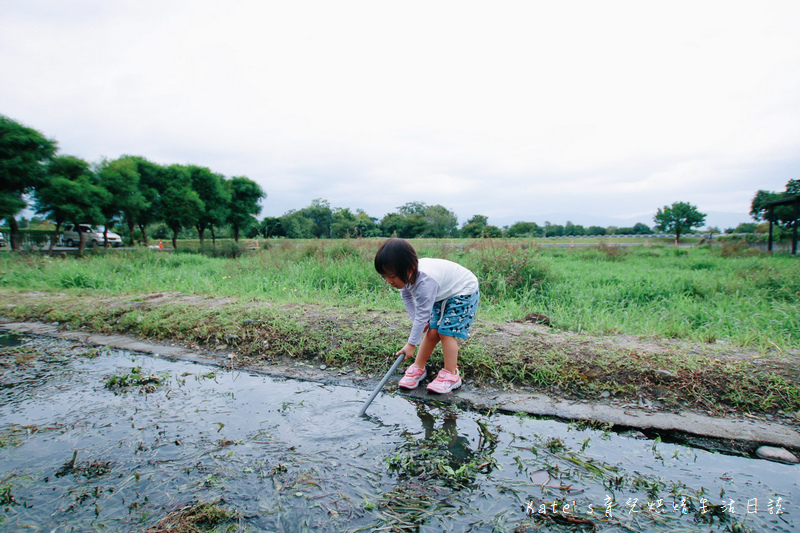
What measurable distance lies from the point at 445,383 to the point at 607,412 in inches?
44.0

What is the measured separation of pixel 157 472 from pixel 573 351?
306 centimetres

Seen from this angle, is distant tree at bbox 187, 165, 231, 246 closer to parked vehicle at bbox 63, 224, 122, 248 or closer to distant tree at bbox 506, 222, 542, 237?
parked vehicle at bbox 63, 224, 122, 248

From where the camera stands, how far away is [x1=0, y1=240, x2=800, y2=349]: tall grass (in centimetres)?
469

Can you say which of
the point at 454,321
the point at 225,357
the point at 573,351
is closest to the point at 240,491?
the point at 454,321

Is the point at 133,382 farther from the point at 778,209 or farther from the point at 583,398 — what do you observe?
the point at 778,209

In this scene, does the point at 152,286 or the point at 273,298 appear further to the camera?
the point at 152,286

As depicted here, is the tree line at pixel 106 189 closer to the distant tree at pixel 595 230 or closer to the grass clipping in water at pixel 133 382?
the grass clipping in water at pixel 133 382

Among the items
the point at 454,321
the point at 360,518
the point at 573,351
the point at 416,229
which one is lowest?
the point at 360,518

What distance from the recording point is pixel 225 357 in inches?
152

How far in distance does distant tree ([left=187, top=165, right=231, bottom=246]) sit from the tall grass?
62.2 ft

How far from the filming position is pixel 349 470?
2084mm

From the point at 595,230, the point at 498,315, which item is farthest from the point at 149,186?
the point at 595,230

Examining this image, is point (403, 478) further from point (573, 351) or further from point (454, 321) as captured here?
point (573, 351)

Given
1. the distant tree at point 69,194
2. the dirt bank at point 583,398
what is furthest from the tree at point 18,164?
the dirt bank at point 583,398
